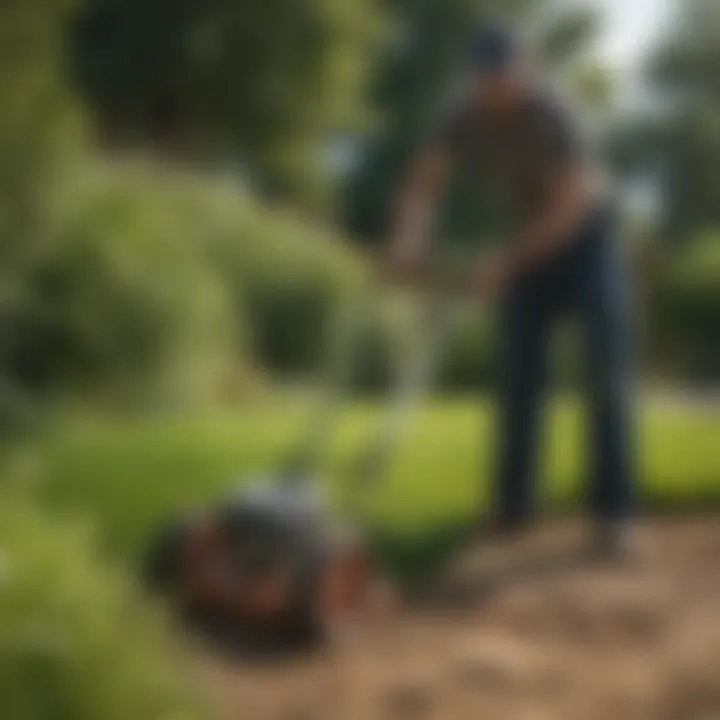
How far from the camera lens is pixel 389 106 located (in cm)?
115

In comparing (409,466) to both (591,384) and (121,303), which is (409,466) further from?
(121,303)

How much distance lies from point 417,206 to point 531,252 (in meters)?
0.10

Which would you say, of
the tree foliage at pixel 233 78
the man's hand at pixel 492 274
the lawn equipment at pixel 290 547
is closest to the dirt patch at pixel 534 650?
the lawn equipment at pixel 290 547

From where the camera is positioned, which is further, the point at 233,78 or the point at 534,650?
the point at 233,78

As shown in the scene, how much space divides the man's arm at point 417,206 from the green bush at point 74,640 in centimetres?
35

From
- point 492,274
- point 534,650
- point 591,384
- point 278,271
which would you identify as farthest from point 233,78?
point 534,650

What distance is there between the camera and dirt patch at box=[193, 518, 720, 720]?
42.1 inches

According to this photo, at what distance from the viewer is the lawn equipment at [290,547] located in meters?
1.12

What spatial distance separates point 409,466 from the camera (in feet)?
3.76

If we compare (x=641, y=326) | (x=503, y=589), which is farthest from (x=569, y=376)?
(x=503, y=589)

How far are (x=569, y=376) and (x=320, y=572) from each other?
10.3 inches

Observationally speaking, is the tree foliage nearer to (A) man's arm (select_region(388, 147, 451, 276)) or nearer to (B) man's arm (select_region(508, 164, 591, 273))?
(A) man's arm (select_region(388, 147, 451, 276))

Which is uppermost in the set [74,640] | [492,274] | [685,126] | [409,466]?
[685,126]

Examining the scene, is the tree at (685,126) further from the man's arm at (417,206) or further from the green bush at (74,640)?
the green bush at (74,640)
